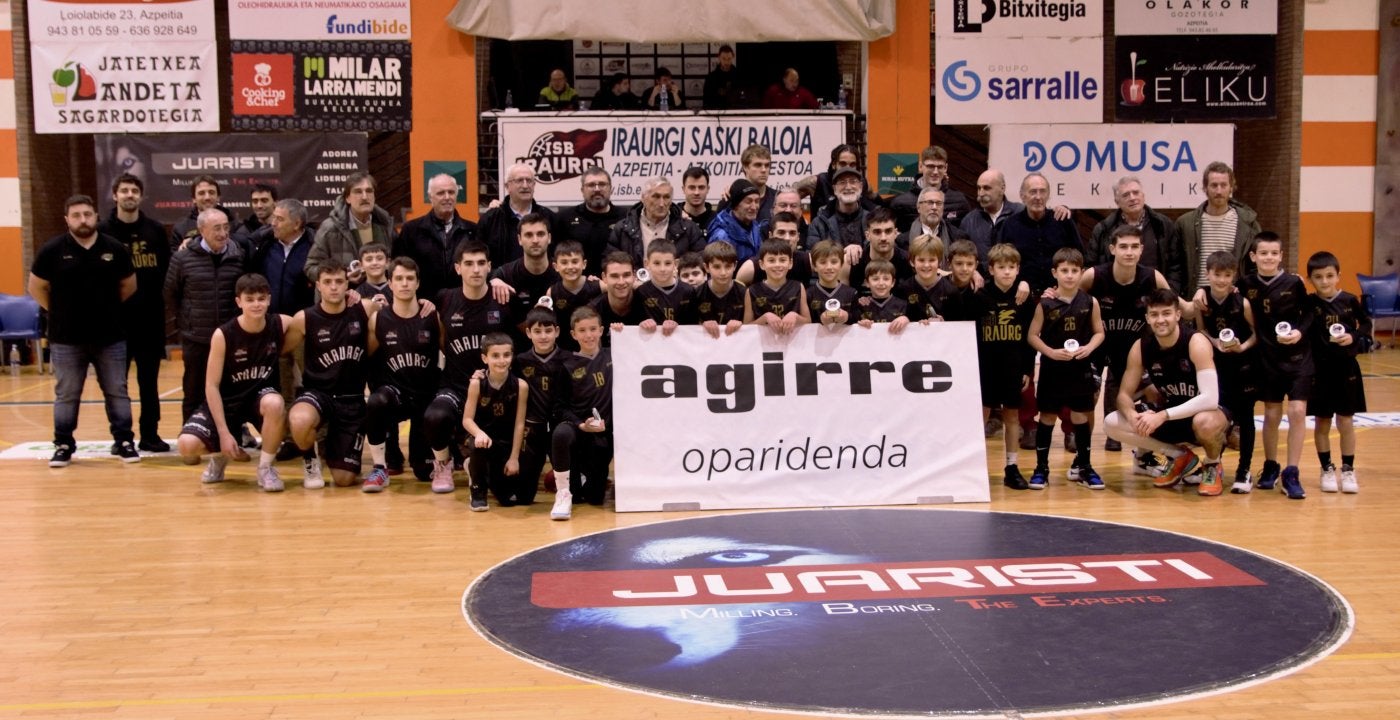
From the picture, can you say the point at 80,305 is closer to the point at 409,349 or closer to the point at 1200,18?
the point at 409,349

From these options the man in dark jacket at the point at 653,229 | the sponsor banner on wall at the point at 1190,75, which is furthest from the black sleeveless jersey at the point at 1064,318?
the sponsor banner on wall at the point at 1190,75

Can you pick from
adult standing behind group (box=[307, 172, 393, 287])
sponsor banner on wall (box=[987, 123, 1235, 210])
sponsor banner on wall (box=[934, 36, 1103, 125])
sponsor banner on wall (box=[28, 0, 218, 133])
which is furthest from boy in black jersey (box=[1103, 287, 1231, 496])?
sponsor banner on wall (box=[28, 0, 218, 133])

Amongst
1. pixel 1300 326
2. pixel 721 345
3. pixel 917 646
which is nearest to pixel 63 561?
pixel 721 345

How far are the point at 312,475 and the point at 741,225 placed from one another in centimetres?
322

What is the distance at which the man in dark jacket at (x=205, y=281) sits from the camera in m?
8.44

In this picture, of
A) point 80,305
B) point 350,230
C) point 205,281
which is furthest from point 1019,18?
point 80,305

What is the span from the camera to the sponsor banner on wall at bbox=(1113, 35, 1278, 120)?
14305mm

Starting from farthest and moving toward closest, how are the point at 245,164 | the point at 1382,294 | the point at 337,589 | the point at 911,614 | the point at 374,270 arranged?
1. the point at 1382,294
2. the point at 245,164
3. the point at 374,270
4. the point at 337,589
5. the point at 911,614

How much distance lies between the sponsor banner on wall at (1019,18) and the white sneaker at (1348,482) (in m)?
7.85

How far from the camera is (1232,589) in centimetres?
527

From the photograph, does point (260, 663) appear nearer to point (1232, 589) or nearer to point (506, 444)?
point (506, 444)

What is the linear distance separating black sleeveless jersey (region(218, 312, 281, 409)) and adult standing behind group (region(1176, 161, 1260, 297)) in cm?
622

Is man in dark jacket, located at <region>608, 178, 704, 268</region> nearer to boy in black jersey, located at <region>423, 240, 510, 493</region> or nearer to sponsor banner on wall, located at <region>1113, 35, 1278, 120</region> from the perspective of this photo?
boy in black jersey, located at <region>423, 240, 510, 493</region>

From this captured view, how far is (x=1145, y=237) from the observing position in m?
8.77
